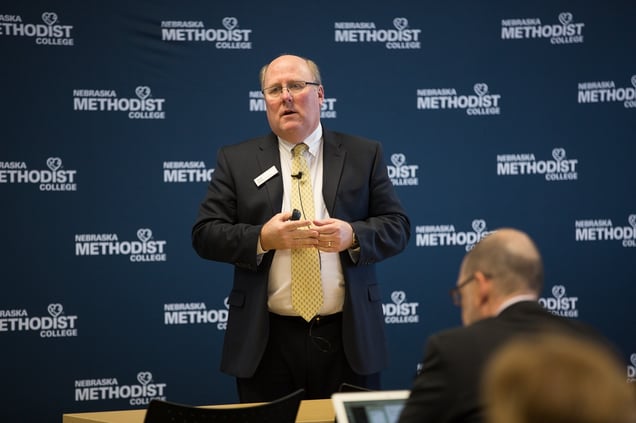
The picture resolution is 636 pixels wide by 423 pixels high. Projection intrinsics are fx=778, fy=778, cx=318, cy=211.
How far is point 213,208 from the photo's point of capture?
11.2 feet

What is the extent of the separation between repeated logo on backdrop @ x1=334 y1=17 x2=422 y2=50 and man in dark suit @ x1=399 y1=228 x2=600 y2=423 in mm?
3665

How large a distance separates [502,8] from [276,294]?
335 cm

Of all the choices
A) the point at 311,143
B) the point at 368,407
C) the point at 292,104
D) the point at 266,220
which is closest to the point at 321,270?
the point at 266,220

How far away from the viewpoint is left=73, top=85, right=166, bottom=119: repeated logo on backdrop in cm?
524

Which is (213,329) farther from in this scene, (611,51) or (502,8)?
(611,51)

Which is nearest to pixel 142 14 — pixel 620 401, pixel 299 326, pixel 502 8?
pixel 502 8

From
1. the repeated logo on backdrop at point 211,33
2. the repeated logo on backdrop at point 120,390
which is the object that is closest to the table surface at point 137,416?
the repeated logo on backdrop at point 120,390

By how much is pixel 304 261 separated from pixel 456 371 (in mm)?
1579

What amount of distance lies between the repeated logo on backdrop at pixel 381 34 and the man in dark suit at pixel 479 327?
3.66 m

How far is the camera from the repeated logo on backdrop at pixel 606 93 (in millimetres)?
5703

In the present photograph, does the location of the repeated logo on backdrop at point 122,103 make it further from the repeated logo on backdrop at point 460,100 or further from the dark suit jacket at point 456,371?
the dark suit jacket at point 456,371

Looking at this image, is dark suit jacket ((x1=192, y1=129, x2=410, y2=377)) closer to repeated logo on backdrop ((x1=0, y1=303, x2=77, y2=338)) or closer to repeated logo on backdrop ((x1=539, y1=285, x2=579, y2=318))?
repeated logo on backdrop ((x1=0, y1=303, x2=77, y2=338))

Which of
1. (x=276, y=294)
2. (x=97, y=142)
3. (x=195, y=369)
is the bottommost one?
(x=195, y=369)

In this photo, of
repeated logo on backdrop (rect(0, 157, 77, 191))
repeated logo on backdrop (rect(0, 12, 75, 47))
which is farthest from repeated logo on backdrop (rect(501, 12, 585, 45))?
repeated logo on backdrop (rect(0, 157, 77, 191))
